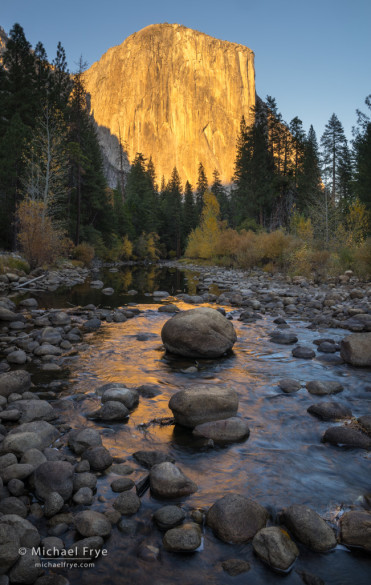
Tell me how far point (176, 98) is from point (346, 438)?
158 meters

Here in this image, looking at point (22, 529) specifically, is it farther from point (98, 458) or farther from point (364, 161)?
point (364, 161)

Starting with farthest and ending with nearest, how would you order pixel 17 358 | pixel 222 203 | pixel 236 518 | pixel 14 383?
pixel 222 203
pixel 17 358
pixel 14 383
pixel 236 518

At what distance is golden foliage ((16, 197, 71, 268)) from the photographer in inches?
704

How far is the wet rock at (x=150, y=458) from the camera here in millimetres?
3333

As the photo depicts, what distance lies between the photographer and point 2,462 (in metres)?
3.02

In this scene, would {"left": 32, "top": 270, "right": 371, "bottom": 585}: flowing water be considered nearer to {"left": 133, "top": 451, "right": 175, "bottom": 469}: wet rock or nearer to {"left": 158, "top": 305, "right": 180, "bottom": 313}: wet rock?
{"left": 133, "top": 451, "right": 175, "bottom": 469}: wet rock

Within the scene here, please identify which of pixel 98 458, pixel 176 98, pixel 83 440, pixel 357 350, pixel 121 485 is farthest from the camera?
pixel 176 98

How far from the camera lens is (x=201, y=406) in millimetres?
4145

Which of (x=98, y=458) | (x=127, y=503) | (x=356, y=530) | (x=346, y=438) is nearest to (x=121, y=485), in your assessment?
(x=127, y=503)

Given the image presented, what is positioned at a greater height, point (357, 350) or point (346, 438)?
point (357, 350)

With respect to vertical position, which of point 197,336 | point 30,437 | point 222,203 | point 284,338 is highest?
point 222,203

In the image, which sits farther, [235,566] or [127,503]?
[127,503]

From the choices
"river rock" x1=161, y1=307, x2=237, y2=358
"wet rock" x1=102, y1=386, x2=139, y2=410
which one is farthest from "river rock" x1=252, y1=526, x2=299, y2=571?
"river rock" x1=161, y1=307, x2=237, y2=358

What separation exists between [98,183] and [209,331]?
3180 cm
